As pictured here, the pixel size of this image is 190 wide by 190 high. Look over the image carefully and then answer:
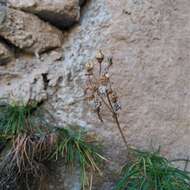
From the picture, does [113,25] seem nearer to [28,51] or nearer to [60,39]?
[60,39]

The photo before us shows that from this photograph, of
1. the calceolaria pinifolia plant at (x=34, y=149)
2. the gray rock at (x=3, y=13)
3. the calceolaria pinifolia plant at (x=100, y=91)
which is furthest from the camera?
the gray rock at (x=3, y=13)

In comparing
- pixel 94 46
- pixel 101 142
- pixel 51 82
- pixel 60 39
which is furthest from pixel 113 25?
pixel 101 142

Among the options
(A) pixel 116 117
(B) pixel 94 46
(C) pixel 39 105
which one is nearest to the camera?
(A) pixel 116 117

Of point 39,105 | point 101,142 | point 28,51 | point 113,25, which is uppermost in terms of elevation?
point 113,25

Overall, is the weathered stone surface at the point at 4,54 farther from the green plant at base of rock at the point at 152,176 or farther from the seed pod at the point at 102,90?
the green plant at base of rock at the point at 152,176

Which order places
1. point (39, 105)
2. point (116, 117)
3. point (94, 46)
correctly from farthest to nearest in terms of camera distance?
point (94, 46)
point (39, 105)
point (116, 117)

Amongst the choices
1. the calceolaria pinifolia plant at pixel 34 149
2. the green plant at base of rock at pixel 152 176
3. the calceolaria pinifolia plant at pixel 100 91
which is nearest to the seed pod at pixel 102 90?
the calceolaria pinifolia plant at pixel 100 91

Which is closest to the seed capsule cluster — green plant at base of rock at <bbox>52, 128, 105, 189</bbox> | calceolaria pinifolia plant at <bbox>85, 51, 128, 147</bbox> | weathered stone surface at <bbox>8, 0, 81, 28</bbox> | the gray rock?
calceolaria pinifolia plant at <bbox>85, 51, 128, 147</bbox>
